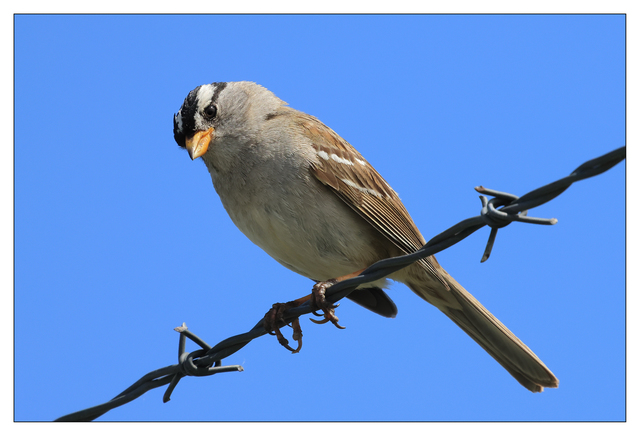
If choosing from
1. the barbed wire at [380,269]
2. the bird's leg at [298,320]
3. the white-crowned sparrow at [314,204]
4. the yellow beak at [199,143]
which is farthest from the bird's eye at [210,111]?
the barbed wire at [380,269]

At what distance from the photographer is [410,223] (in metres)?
5.41

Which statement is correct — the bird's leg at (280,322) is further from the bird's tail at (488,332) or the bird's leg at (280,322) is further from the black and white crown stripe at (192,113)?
the black and white crown stripe at (192,113)

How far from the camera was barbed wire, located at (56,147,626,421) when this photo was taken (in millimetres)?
2367

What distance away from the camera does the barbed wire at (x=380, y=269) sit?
2.37 m

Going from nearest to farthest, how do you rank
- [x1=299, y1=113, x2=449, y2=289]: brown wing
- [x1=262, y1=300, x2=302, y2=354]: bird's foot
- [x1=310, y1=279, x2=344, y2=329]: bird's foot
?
[x1=310, y1=279, x2=344, y2=329]: bird's foot, [x1=262, y1=300, x2=302, y2=354]: bird's foot, [x1=299, y1=113, x2=449, y2=289]: brown wing

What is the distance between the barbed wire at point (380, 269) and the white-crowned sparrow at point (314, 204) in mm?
742

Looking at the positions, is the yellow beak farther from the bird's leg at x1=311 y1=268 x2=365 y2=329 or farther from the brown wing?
the bird's leg at x1=311 y1=268 x2=365 y2=329

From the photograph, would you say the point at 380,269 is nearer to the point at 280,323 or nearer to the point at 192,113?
the point at 280,323

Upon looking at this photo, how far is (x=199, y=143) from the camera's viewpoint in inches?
204

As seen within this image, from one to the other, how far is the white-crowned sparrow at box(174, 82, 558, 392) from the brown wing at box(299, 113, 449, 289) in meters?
0.01

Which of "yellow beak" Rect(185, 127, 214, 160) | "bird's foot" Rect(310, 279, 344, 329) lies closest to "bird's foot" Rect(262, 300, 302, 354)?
"bird's foot" Rect(310, 279, 344, 329)

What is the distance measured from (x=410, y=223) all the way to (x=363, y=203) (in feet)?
2.27

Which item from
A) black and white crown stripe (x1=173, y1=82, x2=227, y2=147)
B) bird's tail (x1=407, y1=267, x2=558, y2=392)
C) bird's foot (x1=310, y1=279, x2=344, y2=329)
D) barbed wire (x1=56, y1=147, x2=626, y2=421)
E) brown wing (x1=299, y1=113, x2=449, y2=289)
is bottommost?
barbed wire (x1=56, y1=147, x2=626, y2=421)

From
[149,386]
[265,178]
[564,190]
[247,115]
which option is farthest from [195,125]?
[564,190]
